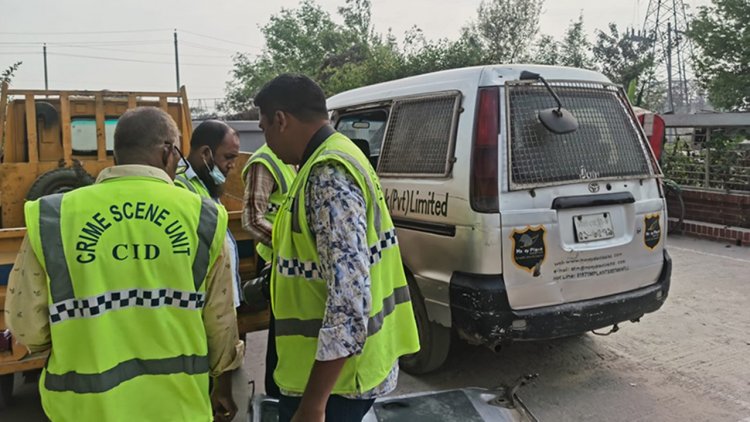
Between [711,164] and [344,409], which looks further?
[711,164]

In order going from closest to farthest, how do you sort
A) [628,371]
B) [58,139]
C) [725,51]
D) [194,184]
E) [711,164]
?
[194,184]
[628,371]
[58,139]
[711,164]
[725,51]

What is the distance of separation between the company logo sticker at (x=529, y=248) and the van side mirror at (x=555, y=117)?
60 cm

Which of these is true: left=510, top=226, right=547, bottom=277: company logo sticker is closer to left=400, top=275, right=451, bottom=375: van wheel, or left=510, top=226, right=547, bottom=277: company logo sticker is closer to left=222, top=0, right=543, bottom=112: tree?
left=400, top=275, right=451, bottom=375: van wheel

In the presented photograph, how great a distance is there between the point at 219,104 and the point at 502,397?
3797 cm

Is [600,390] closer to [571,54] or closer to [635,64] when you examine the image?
[635,64]

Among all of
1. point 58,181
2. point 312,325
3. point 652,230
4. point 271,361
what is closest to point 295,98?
point 312,325

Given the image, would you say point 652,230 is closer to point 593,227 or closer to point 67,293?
point 593,227

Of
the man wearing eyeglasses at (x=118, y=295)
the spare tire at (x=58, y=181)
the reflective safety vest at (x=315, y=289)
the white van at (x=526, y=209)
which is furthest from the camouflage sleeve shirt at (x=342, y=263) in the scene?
the spare tire at (x=58, y=181)

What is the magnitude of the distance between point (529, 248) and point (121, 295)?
2289mm

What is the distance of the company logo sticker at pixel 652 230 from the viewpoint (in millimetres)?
3672

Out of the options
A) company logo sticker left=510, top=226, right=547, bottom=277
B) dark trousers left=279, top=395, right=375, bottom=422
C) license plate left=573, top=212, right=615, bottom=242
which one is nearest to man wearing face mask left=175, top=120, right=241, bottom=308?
dark trousers left=279, top=395, right=375, bottom=422

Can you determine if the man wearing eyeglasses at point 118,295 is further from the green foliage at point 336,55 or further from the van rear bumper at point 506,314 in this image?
the green foliage at point 336,55

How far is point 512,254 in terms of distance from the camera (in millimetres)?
3227

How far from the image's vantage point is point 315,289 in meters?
1.71
